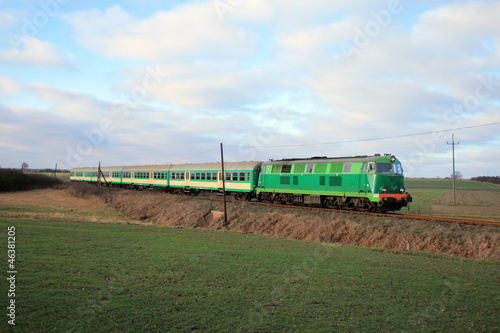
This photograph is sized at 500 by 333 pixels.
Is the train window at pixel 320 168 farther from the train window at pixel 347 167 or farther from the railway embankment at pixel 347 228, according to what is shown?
the railway embankment at pixel 347 228

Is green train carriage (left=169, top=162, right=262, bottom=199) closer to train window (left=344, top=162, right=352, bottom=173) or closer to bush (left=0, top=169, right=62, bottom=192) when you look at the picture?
train window (left=344, top=162, right=352, bottom=173)

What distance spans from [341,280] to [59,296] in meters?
7.54

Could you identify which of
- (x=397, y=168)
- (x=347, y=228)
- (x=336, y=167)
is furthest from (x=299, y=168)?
(x=347, y=228)

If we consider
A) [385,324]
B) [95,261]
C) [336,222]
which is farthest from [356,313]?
[336,222]

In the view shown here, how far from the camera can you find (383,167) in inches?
946

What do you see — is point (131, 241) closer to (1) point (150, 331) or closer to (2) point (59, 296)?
(2) point (59, 296)

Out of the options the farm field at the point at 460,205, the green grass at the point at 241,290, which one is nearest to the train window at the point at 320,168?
the farm field at the point at 460,205

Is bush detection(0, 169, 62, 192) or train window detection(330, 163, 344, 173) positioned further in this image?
bush detection(0, 169, 62, 192)

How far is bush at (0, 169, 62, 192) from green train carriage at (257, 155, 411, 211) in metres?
64.4

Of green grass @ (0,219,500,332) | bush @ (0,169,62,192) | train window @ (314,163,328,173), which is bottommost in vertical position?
green grass @ (0,219,500,332)

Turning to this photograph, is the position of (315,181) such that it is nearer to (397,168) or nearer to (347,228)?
(397,168)

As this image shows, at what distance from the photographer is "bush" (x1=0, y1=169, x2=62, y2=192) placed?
7081 centimetres

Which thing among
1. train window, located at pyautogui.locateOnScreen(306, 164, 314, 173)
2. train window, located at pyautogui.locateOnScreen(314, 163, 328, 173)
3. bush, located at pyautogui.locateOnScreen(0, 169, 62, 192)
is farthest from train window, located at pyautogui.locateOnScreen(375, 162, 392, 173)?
bush, located at pyautogui.locateOnScreen(0, 169, 62, 192)

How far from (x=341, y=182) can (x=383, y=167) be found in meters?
3.40
